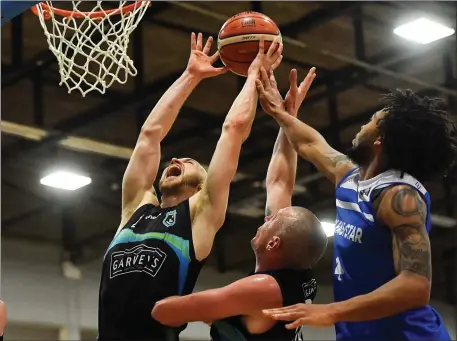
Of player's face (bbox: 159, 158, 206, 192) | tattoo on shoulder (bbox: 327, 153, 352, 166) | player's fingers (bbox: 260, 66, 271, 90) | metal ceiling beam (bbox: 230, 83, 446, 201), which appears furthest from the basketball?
metal ceiling beam (bbox: 230, 83, 446, 201)

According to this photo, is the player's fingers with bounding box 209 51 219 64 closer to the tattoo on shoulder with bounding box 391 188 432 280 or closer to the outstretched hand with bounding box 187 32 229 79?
the outstretched hand with bounding box 187 32 229 79

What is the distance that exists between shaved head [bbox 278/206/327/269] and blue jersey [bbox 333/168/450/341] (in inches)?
3.2

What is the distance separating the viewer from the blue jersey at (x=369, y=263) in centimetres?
286

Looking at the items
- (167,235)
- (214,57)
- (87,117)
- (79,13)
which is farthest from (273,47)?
(87,117)

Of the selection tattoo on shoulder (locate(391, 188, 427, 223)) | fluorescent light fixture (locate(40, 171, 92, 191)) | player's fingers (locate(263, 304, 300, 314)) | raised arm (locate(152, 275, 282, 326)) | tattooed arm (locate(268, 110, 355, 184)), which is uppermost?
fluorescent light fixture (locate(40, 171, 92, 191))

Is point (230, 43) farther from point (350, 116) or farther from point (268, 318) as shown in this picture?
point (350, 116)

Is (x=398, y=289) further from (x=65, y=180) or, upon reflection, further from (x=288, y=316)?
(x=65, y=180)

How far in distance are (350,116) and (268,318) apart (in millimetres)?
7838

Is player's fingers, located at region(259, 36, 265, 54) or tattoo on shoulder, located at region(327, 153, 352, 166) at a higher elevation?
player's fingers, located at region(259, 36, 265, 54)

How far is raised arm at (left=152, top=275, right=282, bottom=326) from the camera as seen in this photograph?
2918mm

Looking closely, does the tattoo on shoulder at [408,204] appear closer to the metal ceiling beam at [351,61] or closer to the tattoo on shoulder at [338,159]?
the tattoo on shoulder at [338,159]

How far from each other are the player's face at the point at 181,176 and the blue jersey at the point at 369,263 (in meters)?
0.92

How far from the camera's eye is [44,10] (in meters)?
4.76

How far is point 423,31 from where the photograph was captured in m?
8.14
